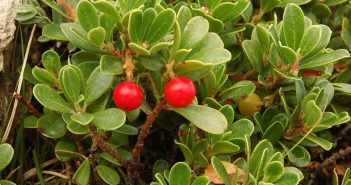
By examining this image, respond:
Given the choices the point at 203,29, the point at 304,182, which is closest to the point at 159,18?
the point at 203,29

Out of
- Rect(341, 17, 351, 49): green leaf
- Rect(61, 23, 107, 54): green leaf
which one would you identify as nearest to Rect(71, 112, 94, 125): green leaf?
Rect(61, 23, 107, 54): green leaf

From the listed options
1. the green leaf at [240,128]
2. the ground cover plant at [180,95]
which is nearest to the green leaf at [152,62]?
the ground cover plant at [180,95]

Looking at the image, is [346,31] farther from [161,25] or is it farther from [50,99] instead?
[50,99]

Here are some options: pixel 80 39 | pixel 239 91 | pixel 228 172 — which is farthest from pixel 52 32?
pixel 228 172

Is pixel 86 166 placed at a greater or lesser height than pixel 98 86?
lesser

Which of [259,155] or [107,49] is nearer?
[107,49]

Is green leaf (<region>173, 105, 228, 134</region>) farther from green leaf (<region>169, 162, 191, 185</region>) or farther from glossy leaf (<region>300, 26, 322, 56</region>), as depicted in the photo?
glossy leaf (<region>300, 26, 322, 56</region>)

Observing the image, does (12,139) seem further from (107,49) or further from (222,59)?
(222,59)
